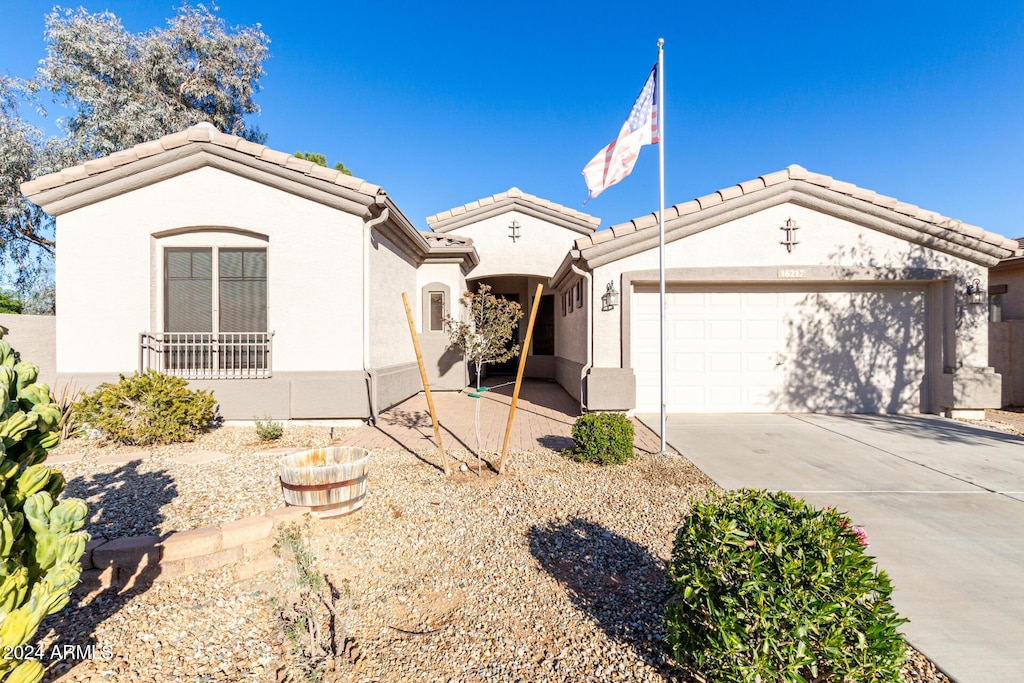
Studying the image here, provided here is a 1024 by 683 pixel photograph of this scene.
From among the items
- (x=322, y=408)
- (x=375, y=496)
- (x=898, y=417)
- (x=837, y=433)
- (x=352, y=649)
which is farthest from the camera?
(x=898, y=417)

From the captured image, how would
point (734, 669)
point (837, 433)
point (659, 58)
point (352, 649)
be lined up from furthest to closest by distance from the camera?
point (837, 433)
point (659, 58)
point (352, 649)
point (734, 669)

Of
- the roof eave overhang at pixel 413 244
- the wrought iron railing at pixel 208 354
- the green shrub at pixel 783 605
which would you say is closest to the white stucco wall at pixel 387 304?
the roof eave overhang at pixel 413 244

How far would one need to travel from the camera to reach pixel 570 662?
7.53ft

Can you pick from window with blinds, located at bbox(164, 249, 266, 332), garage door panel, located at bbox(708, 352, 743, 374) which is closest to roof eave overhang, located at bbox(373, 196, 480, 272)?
window with blinds, located at bbox(164, 249, 266, 332)

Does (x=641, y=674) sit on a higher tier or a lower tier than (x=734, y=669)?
lower

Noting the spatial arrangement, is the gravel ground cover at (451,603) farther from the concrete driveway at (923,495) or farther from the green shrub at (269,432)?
the green shrub at (269,432)

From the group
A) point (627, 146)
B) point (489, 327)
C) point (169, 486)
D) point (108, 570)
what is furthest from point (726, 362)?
point (108, 570)

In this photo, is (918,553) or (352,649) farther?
(918,553)

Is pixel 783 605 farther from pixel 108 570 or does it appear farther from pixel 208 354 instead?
pixel 208 354

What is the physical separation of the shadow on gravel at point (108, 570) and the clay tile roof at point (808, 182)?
7.26 m

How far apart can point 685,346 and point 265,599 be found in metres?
7.84

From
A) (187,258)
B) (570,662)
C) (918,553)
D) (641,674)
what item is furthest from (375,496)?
(187,258)

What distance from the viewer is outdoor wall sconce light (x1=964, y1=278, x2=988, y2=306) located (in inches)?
319

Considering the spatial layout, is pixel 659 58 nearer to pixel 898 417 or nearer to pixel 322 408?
pixel 322 408
